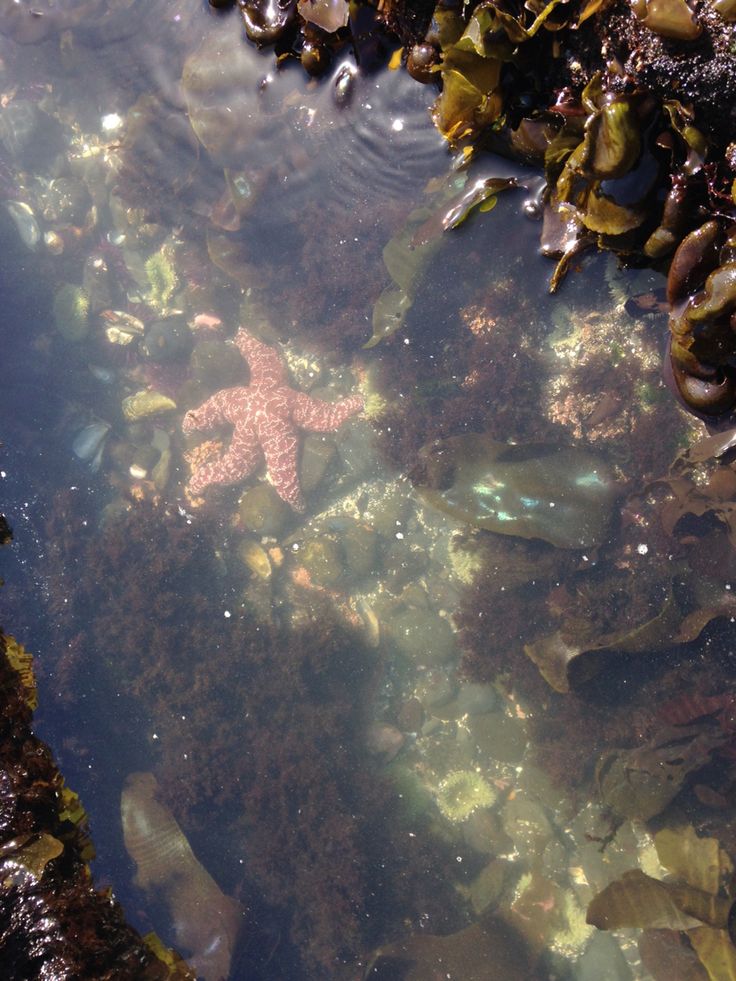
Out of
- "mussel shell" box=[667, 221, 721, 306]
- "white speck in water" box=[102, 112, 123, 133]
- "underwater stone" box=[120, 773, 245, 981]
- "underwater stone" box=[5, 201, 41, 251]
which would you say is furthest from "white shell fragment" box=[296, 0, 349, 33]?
"underwater stone" box=[120, 773, 245, 981]

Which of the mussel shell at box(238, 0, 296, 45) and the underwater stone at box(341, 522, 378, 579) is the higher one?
the mussel shell at box(238, 0, 296, 45)

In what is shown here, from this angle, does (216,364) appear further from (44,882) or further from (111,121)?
(44,882)

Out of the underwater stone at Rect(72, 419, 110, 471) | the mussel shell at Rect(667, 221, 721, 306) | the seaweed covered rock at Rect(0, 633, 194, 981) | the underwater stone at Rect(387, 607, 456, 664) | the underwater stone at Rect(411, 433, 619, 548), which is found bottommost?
the underwater stone at Rect(72, 419, 110, 471)

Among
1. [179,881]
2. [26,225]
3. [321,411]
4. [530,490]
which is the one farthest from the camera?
[26,225]

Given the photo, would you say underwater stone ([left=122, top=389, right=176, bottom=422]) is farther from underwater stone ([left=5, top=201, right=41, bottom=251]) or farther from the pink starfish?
underwater stone ([left=5, top=201, right=41, bottom=251])

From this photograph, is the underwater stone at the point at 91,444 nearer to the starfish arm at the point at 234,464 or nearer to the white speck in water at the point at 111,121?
the starfish arm at the point at 234,464

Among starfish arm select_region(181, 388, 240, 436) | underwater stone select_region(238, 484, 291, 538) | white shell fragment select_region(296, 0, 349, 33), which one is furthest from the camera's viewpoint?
starfish arm select_region(181, 388, 240, 436)

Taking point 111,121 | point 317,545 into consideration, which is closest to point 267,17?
point 317,545

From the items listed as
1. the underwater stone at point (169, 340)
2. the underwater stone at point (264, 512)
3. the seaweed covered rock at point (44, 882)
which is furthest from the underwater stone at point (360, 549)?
the seaweed covered rock at point (44, 882)
